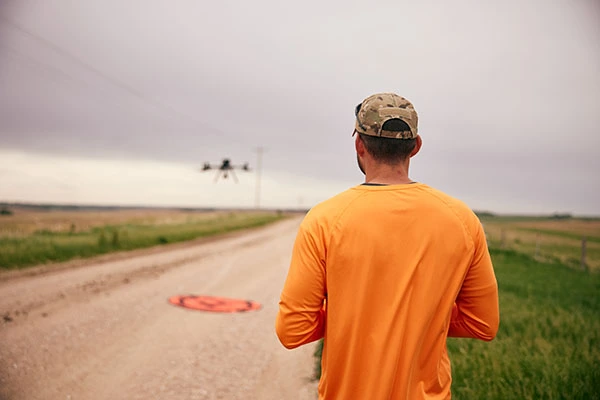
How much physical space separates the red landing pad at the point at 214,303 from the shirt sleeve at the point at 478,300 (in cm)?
578

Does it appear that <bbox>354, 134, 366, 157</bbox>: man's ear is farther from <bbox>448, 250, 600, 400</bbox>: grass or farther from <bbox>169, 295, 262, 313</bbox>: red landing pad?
<bbox>169, 295, 262, 313</bbox>: red landing pad

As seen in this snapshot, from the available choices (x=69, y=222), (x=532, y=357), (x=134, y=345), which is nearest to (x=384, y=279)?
(x=532, y=357)

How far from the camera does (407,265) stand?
5.46ft

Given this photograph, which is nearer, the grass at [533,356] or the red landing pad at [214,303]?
the grass at [533,356]

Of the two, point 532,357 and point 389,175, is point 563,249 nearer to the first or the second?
point 532,357

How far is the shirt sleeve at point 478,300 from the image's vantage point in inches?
70.9

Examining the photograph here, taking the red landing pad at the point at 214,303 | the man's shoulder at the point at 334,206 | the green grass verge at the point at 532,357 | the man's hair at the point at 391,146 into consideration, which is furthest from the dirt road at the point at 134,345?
the man's hair at the point at 391,146

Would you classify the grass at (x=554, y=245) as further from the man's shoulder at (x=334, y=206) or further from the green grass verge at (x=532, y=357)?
the man's shoulder at (x=334, y=206)

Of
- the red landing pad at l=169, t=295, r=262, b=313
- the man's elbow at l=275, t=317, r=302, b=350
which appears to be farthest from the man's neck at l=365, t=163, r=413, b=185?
the red landing pad at l=169, t=295, r=262, b=313

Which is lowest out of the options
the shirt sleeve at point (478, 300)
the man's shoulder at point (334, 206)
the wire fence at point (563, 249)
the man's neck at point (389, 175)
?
the wire fence at point (563, 249)

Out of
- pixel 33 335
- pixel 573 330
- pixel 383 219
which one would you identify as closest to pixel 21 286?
pixel 33 335

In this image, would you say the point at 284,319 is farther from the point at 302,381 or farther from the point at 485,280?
the point at 302,381

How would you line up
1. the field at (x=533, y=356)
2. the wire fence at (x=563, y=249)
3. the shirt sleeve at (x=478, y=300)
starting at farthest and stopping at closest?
the wire fence at (x=563, y=249), the field at (x=533, y=356), the shirt sleeve at (x=478, y=300)

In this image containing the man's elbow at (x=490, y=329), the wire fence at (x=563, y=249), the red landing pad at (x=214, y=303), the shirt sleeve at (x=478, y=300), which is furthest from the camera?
the wire fence at (x=563, y=249)
